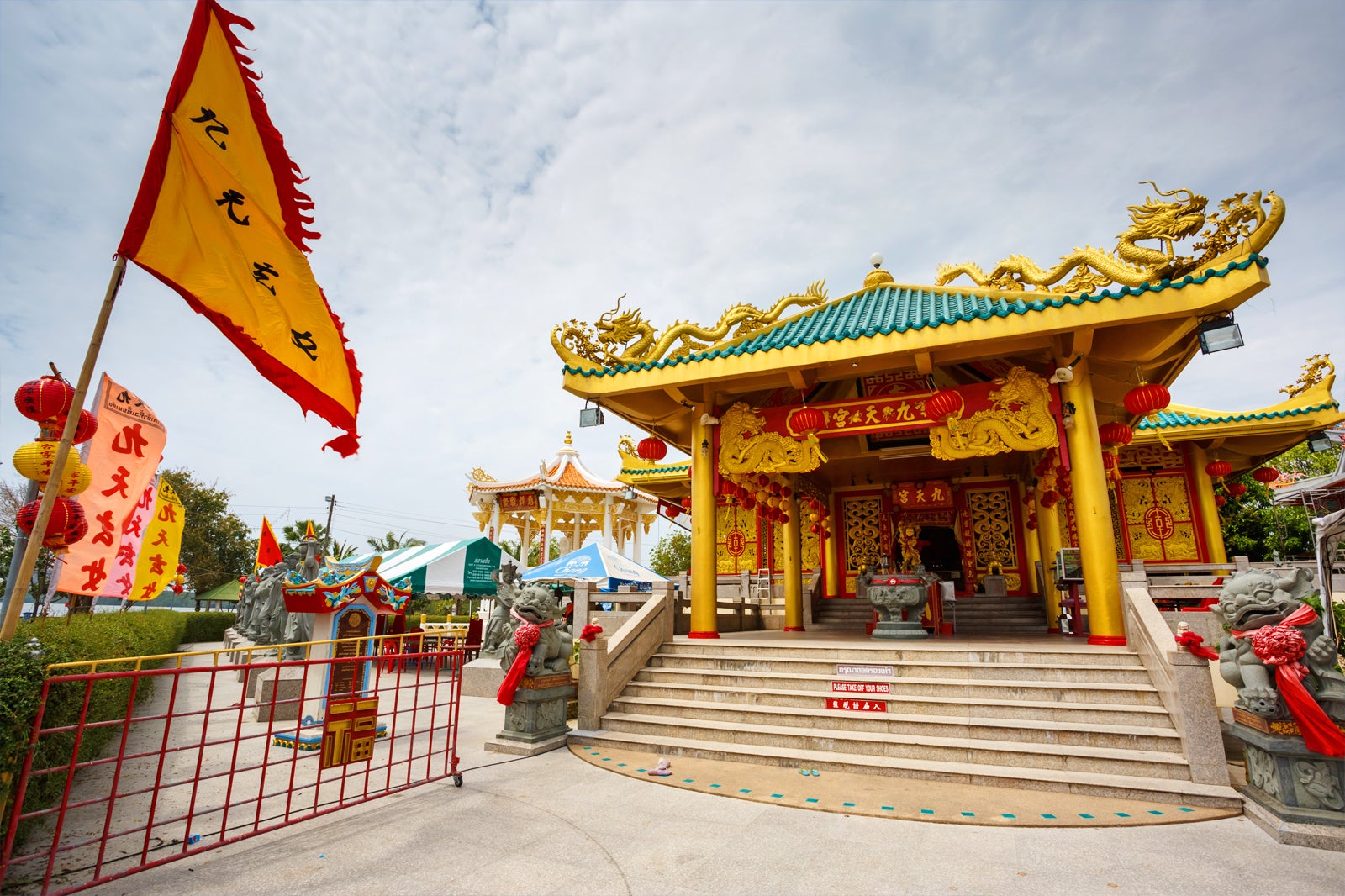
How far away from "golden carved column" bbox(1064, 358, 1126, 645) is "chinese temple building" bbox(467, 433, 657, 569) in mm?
17478

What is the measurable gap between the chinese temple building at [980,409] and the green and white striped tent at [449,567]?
474 cm

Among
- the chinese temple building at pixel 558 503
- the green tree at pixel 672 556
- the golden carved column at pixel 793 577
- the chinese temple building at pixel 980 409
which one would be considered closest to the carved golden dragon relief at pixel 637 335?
the chinese temple building at pixel 980 409

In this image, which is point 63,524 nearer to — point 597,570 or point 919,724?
point 919,724

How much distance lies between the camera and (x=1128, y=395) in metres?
7.61

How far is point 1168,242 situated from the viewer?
669 centimetres

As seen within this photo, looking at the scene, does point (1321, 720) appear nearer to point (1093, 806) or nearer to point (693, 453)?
point (1093, 806)

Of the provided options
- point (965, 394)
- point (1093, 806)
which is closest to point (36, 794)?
point (1093, 806)

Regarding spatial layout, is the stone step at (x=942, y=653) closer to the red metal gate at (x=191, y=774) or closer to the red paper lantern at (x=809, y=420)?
the red paper lantern at (x=809, y=420)

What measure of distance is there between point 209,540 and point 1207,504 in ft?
120

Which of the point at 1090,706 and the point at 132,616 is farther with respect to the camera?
the point at 132,616

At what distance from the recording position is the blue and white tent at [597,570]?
1431cm

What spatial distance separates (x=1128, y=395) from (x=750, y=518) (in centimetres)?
885

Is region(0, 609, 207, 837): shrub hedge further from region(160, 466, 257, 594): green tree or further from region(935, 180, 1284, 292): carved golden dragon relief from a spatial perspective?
region(160, 466, 257, 594): green tree

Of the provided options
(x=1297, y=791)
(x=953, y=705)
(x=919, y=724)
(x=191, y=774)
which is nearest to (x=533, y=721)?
(x=191, y=774)
